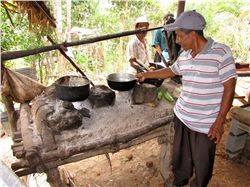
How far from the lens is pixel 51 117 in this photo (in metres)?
2.72

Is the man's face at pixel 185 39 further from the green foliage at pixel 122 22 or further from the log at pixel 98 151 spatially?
the green foliage at pixel 122 22

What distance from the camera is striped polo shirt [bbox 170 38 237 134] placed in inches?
92.0

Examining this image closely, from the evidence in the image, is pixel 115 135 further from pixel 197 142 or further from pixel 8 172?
pixel 8 172

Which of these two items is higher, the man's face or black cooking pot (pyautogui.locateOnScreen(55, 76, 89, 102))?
the man's face

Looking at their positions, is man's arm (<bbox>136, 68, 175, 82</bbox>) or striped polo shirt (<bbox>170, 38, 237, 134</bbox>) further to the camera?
man's arm (<bbox>136, 68, 175, 82</bbox>)

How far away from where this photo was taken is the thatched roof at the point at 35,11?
2371 mm

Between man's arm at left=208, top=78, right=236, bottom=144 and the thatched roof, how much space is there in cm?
186

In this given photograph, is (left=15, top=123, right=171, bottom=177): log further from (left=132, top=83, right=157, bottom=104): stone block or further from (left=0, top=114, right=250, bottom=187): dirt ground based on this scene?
(left=0, top=114, right=250, bottom=187): dirt ground

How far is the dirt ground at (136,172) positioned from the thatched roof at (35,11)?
2.37m

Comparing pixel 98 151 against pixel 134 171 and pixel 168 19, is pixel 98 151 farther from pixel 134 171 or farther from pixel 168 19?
pixel 168 19

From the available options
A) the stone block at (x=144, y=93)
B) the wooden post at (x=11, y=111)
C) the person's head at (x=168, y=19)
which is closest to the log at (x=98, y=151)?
the stone block at (x=144, y=93)

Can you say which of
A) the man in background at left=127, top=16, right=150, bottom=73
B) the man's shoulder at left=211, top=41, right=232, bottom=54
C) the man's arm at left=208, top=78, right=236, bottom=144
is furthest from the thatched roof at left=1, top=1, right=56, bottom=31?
the man in background at left=127, top=16, right=150, bottom=73

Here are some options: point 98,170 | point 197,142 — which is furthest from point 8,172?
point 98,170

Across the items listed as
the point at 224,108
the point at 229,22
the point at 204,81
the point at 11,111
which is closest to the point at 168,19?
the point at 204,81
